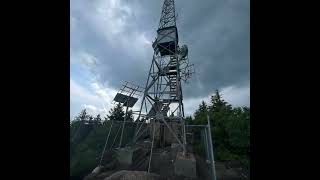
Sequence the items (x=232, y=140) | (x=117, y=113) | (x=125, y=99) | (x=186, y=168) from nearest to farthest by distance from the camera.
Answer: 1. (x=186, y=168)
2. (x=125, y=99)
3. (x=232, y=140)
4. (x=117, y=113)

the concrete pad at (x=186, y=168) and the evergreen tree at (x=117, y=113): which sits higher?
the evergreen tree at (x=117, y=113)

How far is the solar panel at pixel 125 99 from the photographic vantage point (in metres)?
12.0

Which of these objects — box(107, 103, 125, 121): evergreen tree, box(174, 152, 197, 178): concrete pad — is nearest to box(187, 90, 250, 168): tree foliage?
box(174, 152, 197, 178): concrete pad

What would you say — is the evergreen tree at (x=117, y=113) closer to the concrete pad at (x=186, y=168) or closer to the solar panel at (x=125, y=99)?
the solar panel at (x=125, y=99)

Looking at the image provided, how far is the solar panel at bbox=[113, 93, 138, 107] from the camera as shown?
1202cm

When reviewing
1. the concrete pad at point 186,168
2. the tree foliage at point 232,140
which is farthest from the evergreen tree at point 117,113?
the concrete pad at point 186,168

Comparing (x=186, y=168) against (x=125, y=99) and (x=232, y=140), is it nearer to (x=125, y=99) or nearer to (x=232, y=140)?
(x=125, y=99)

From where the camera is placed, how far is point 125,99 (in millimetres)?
12266

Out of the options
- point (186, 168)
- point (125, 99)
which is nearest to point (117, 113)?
point (125, 99)

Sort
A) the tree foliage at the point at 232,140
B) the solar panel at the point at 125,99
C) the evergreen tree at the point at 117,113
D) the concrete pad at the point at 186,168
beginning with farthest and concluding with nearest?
the evergreen tree at the point at 117,113 < the tree foliage at the point at 232,140 < the solar panel at the point at 125,99 < the concrete pad at the point at 186,168

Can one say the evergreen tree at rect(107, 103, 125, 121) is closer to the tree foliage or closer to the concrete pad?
the tree foliage
